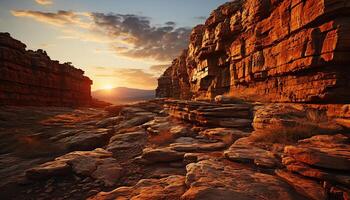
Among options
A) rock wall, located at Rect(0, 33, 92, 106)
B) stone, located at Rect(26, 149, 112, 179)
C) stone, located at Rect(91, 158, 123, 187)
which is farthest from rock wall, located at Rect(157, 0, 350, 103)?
rock wall, located at Rect(0, 33, 92, 106)

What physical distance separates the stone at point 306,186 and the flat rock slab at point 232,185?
0.21 m

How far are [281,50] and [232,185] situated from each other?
12.4 m

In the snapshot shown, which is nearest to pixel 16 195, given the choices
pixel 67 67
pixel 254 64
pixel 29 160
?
pixel 29 160

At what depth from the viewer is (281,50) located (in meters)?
14.1

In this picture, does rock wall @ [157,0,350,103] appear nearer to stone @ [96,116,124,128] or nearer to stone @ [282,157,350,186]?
stone @ [282,157,350,186]

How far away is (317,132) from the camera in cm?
781

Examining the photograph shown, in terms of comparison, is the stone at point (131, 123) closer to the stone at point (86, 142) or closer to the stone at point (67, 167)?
the stone at point (86, 142)

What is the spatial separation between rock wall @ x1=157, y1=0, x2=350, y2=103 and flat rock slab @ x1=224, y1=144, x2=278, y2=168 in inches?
244

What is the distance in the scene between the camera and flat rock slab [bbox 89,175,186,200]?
5.03 metres

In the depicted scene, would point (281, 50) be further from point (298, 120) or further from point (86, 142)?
point (86, 142)

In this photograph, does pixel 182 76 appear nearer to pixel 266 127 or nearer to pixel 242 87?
pixel 242 87

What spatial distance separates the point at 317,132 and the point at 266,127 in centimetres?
191

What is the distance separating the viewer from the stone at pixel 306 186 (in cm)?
439

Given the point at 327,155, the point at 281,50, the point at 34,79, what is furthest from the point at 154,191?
the point at 34,79
